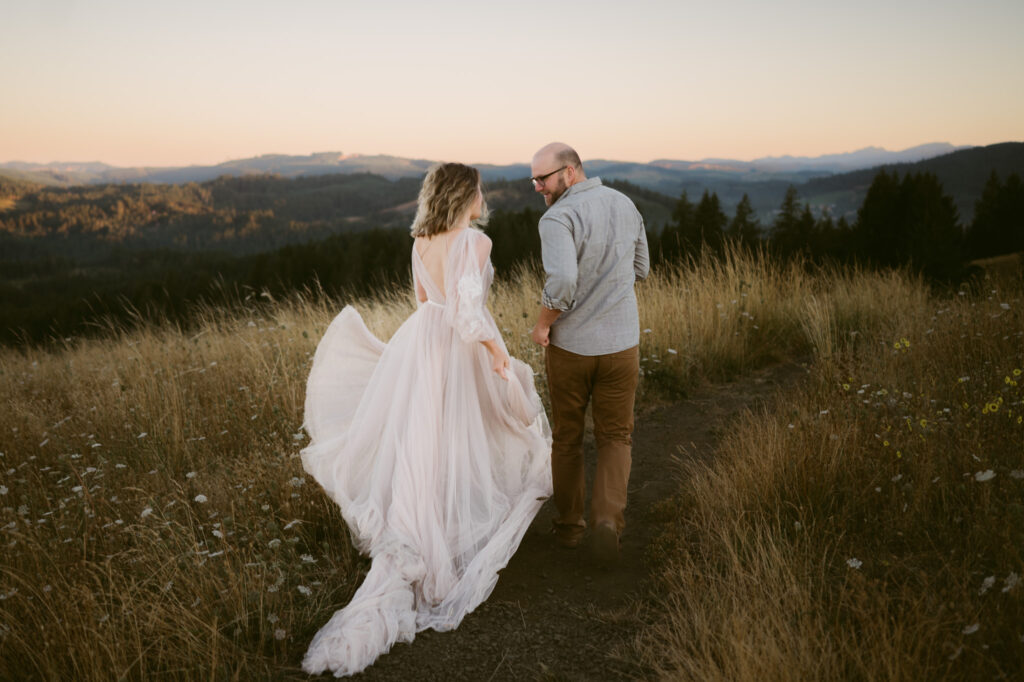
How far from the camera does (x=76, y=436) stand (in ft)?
19.0

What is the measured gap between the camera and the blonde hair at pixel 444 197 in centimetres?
352

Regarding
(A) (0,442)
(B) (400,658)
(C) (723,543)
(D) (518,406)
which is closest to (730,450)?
(C) (723,543)

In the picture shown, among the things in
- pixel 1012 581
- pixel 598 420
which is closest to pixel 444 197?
pixel 598 420

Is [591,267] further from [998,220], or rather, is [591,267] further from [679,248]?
[998,220]

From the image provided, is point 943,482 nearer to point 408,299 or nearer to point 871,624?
point 871,624

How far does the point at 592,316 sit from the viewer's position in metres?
3.50

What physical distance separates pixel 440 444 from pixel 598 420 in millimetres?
983

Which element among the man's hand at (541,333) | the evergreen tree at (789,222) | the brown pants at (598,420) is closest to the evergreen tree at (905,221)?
the evergreen tree at (789,222)

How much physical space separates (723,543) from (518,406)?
140cm

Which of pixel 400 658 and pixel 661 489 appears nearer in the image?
pixel 400 658

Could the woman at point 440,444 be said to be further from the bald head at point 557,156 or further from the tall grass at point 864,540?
the tall grass at point 864,540

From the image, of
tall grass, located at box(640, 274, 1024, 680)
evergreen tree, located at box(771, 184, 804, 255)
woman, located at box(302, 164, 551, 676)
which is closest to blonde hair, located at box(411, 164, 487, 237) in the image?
woman, located at box(302, 164, 551, 676)

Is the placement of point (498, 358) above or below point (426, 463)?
above

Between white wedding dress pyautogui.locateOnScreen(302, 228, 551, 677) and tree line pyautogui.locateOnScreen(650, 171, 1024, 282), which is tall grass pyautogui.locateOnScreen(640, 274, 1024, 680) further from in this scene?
tree line pyautogui.locateOnScreen(650, 171, 1024, 282)
